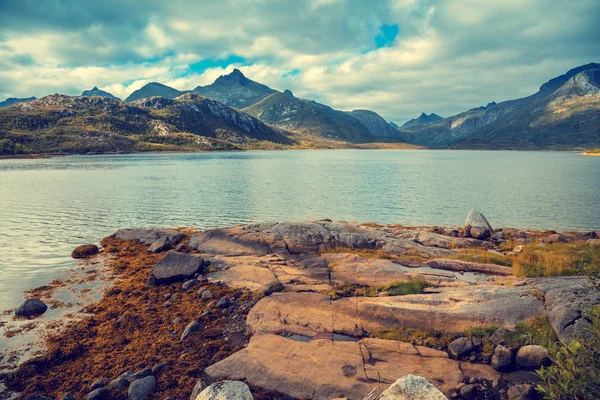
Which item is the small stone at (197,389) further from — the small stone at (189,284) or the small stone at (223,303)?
the small stone at (189,284)

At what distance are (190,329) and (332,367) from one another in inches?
274

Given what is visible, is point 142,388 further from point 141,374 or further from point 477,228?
point 477,228

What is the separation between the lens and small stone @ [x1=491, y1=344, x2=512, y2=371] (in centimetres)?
1203

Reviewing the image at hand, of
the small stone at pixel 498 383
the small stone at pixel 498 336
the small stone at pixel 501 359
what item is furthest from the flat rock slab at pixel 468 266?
the small stone at pixel 498 383

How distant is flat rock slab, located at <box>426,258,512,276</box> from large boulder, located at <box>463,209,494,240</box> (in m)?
12.7

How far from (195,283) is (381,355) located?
12.8m

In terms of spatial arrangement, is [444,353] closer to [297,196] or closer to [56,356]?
[56,356]

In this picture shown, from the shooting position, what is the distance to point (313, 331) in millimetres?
14992

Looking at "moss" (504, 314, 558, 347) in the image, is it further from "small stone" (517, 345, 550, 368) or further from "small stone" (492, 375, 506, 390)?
"small stone" (492, 375, 506, 390)

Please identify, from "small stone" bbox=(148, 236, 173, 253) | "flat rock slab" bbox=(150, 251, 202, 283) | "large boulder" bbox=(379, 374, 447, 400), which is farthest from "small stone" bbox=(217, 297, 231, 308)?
"small stone" bbox=(148, 236, 173, 253)

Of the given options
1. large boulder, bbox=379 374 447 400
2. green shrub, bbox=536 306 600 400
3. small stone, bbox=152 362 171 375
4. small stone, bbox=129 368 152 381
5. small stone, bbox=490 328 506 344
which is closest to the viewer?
green shrub, bbox=536 306 600 400

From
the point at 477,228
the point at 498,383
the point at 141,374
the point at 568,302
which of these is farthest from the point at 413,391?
the point at 477,228

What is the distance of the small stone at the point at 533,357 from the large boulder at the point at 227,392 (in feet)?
31.3

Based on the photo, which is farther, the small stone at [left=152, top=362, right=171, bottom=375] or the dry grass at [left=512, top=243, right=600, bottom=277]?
the dry grass at [left=512, top=243, right=600, bottom=277]
